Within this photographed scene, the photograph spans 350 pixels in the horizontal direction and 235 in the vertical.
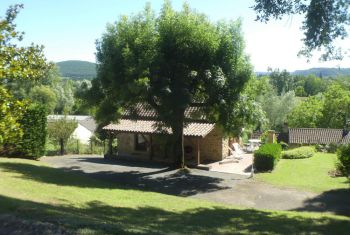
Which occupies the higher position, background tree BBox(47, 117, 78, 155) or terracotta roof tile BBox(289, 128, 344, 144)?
background tree BBox(47, 117, 78, 155)

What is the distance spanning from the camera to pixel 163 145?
27.7 metres

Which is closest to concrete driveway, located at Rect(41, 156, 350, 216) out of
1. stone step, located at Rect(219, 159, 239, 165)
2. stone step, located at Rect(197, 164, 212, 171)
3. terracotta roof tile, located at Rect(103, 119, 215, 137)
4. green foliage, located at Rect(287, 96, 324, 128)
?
stone step, located at Rect(197, 164, 212, 171)

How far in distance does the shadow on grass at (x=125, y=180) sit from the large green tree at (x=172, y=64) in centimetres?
334

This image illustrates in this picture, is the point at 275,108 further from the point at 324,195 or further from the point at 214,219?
the point at 214,219

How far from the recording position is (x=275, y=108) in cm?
7438

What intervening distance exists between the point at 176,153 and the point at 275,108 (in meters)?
52.5

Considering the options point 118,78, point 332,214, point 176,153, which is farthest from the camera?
point 176,153

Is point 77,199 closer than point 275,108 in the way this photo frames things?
Yes

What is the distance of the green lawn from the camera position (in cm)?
2092

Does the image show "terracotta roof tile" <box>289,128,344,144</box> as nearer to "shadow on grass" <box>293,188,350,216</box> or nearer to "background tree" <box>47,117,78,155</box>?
"shadow on grass" <box>293,188,350,216</box>

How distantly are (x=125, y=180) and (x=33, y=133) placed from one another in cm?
680

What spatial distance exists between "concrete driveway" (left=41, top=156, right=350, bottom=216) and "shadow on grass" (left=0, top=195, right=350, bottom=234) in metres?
3.17

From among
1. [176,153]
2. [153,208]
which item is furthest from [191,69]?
[153,208]

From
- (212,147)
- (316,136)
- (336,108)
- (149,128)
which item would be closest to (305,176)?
(212,147)
